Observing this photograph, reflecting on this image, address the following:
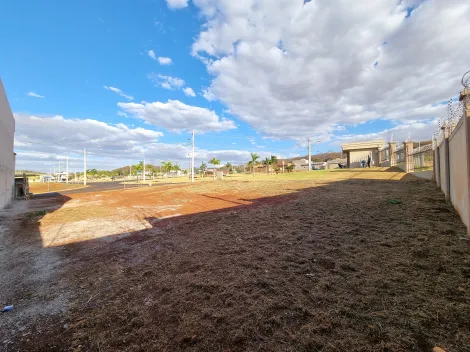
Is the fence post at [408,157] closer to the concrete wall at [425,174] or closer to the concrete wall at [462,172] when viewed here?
the concrete wall at [425,174]

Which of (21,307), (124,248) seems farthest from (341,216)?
(21,307)

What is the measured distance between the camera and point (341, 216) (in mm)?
6949

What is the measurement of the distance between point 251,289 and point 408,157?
71.6 ft

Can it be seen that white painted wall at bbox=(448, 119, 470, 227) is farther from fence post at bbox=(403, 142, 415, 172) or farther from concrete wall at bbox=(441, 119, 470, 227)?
fence post at bbox=(403, 142, 415, 172)

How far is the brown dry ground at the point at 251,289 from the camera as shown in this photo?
217cm

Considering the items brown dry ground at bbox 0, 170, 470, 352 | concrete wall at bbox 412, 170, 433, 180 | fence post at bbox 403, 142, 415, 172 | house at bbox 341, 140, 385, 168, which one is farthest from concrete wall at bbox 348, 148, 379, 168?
brown dry ground at bbox 0, 170, 470, 352

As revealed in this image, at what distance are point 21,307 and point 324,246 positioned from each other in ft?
16.8

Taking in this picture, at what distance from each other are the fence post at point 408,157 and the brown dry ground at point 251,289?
15.3m

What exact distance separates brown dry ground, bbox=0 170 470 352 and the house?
35359mm

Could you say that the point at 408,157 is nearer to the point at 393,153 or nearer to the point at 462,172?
the point at 393,153

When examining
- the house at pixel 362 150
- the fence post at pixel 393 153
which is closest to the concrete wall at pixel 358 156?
the house at pixel 362 150

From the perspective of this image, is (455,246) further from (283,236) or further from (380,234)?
(283,236)

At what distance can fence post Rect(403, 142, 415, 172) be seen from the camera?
60.6 ft

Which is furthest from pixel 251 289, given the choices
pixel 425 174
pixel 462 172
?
pixel 425 174
